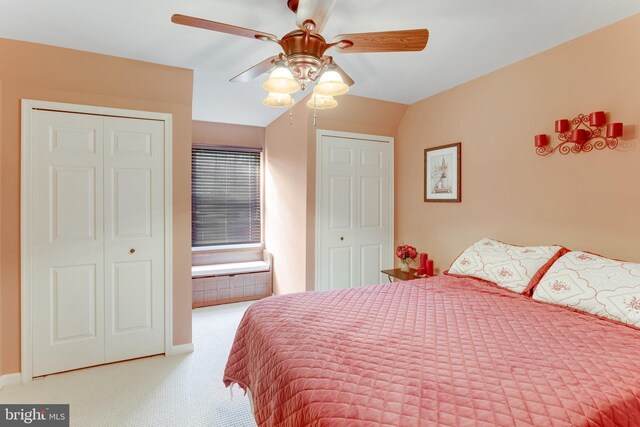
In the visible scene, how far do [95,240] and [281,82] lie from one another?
2.01 metres

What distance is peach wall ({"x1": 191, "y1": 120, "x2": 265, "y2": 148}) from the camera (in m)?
4.34

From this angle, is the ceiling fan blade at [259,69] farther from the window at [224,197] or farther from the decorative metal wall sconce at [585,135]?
the window at [224,197]

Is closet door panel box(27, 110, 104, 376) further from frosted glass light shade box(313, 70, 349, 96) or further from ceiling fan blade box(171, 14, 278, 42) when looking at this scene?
frosted glass light shade box(313, 70, 349, 96)

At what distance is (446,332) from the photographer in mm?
1566

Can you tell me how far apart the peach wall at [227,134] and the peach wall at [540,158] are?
224 cm

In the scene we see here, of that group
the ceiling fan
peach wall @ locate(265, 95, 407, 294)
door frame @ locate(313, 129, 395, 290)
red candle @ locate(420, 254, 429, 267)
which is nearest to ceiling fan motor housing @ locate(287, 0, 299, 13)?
the ceiling fan

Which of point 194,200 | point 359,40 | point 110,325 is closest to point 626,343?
point 359,40

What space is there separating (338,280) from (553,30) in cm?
283

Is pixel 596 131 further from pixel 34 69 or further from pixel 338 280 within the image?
pixel 34 69

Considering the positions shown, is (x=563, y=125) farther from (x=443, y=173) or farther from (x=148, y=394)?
(x=148, y=394)

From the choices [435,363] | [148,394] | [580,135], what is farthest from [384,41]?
[148,394]

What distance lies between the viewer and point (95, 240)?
8.47 ft

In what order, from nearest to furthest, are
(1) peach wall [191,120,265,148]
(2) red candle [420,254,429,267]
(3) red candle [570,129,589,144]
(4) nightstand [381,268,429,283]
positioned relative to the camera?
1. (3) red candle [570,129,589,144]
2. (4) nightstand [381,268,429,283]
3. (2) red candle [420,254,429,267]
4. (1) peach wall [191,120,265,148]

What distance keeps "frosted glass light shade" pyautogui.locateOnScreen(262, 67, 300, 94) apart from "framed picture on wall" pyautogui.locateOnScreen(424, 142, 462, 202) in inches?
77.6
